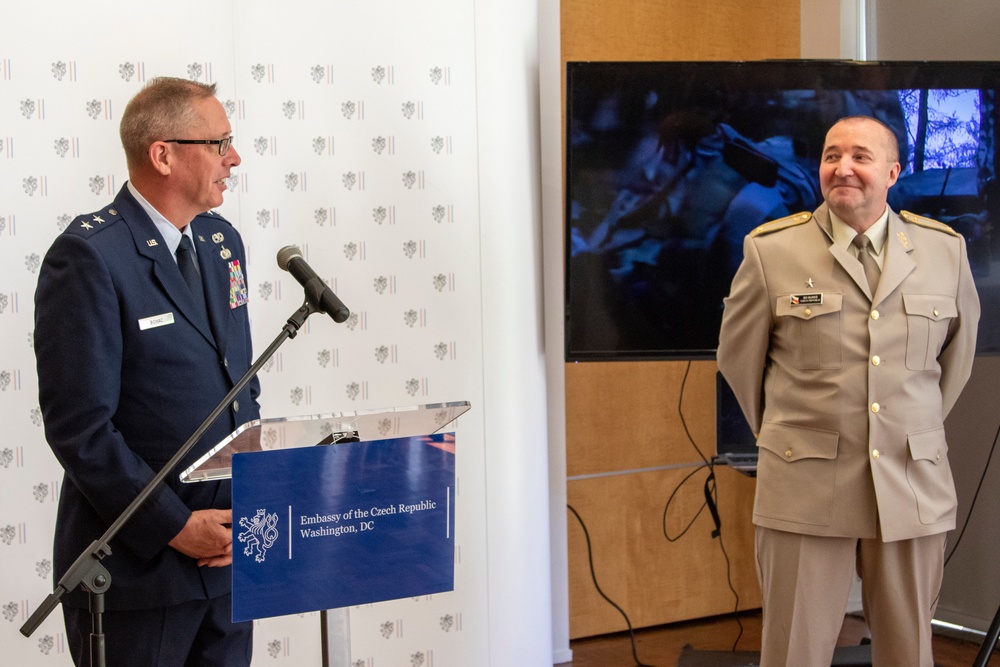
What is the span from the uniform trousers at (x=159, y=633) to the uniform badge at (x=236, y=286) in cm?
64

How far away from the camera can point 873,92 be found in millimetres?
3342

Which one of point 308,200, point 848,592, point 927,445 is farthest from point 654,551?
point 308,200

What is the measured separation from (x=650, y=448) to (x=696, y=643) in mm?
771

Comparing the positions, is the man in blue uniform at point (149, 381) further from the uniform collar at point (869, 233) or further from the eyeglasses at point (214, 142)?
the uniform collar at point (869, 233)

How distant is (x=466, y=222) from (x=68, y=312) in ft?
4.84

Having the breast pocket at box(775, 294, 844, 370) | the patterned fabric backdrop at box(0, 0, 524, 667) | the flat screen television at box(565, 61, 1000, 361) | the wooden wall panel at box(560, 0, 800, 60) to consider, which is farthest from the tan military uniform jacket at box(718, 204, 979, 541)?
the wooden wall panel at box(560, 0, 800, 60)

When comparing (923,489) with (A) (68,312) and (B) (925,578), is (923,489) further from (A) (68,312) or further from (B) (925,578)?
(A) (68,312)

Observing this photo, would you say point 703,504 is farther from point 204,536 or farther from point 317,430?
point 317,430

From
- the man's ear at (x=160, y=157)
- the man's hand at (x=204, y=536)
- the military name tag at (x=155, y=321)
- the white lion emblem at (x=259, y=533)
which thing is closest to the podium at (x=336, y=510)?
the white lion emblem at (x=259, y=533)

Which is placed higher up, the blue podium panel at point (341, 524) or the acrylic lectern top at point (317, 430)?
the acrylic lectern top at point (317, 430)

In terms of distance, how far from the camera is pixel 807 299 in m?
2.62

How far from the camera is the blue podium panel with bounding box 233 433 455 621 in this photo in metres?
1.61

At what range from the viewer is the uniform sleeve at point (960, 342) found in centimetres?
268

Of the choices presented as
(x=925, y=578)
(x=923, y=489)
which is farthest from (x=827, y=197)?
(x=925, y=578)
